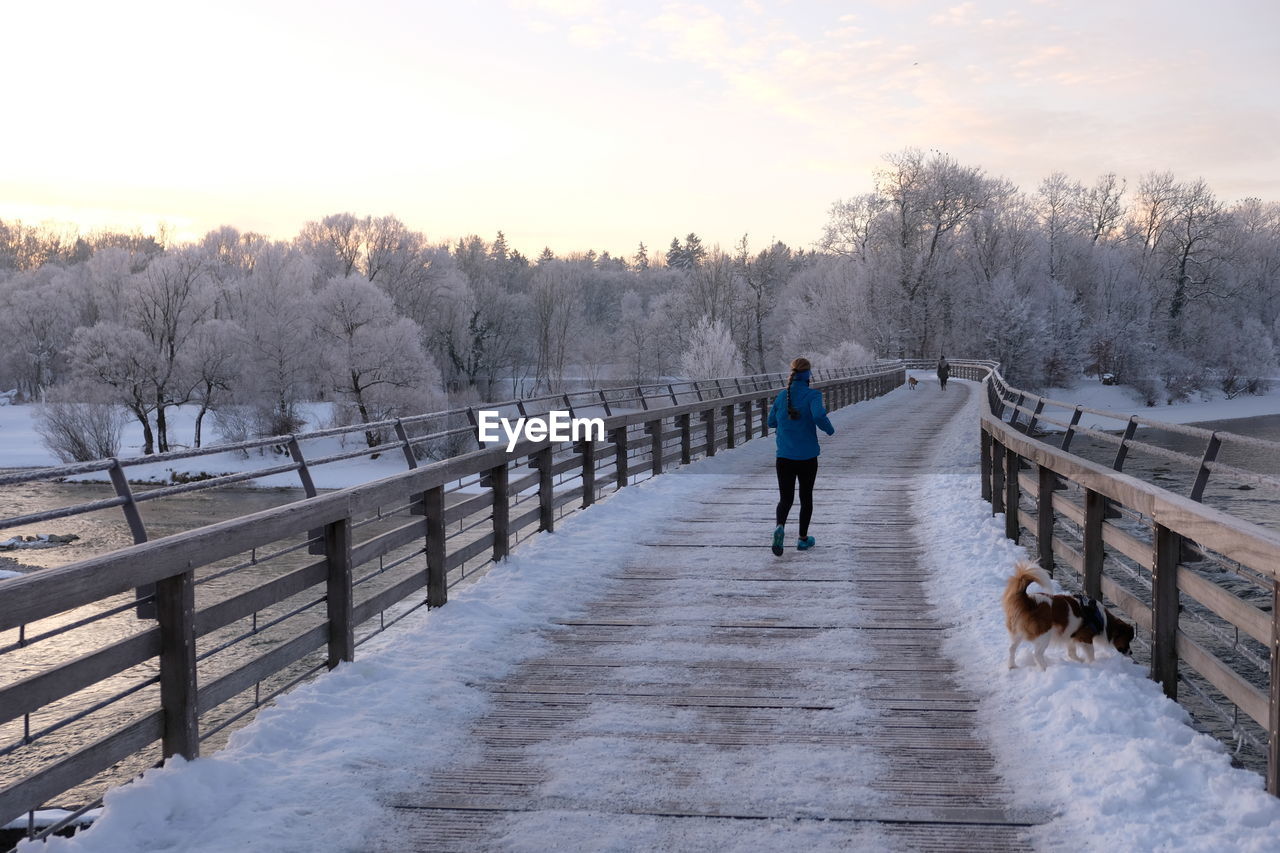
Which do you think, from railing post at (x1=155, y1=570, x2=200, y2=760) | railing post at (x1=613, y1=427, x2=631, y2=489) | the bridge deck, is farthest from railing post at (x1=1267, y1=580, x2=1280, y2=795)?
railing post at (x1=613, y1=427, x2=631, y2=489)

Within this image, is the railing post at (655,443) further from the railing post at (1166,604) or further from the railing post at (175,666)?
the railing post at (175,666)

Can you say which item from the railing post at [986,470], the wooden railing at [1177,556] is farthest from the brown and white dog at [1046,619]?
the railing post at [986,470]

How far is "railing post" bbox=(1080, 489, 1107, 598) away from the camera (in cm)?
692

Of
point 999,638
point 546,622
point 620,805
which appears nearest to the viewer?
point 620,805

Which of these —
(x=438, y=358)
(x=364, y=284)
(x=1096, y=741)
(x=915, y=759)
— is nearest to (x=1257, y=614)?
(x=1096, y=741)

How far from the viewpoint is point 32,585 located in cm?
359

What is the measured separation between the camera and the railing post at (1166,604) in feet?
17.6

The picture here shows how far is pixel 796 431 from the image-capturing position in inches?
375

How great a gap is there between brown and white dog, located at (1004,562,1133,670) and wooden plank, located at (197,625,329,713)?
3.98 metres

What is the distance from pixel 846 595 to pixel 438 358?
7117cm

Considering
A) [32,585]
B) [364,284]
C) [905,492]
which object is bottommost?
[905,492]

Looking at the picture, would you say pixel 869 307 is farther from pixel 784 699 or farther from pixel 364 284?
pixel 784 699

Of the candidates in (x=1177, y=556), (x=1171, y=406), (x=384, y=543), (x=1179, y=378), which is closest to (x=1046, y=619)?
(x=1177, y=556)

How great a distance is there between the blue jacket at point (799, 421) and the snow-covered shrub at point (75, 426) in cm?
4660
